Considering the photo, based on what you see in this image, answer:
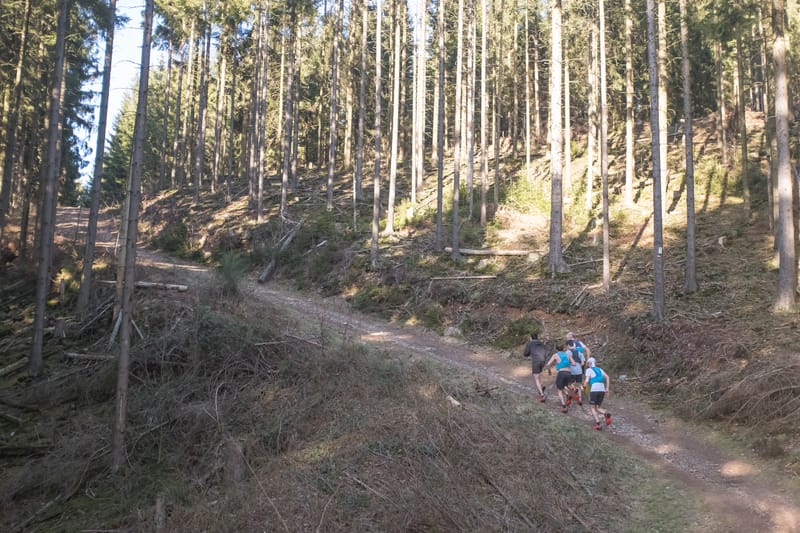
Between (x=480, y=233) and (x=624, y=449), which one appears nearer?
(x=624, y=449)

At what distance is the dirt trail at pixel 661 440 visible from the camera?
7.00m

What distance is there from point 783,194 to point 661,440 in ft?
26.2

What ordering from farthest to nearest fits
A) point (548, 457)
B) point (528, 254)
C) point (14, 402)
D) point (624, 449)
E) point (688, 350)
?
point (528, 254)
point (688, 350)
point (14, 402)
point (624, 449)
point (548, 457)

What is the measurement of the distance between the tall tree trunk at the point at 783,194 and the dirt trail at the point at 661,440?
18.1 feet

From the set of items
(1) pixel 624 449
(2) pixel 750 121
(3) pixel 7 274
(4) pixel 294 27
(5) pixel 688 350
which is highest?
(4) pixel 294 27

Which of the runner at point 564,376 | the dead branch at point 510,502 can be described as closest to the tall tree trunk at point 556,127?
the runner at point 564,376

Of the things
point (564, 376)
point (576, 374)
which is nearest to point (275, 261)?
point (564, 376)

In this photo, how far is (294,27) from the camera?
101 ft

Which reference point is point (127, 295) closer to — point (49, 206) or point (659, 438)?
point (49, 206)

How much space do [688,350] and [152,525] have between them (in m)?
12.2

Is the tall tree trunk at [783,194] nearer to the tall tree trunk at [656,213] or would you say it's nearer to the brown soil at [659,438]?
the tall tree trunk at [656,213]

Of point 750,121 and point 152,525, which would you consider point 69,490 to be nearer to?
point 152,525

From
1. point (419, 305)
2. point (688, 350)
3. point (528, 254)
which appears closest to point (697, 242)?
point (528, 254)

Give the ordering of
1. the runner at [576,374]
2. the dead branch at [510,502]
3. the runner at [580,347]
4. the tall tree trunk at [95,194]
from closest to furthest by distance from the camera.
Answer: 1. the dead branch at [510,502]
2. the runner at [576,374]
3. the runner at [580,347]
4. the tall tree trunk at [95,194]
